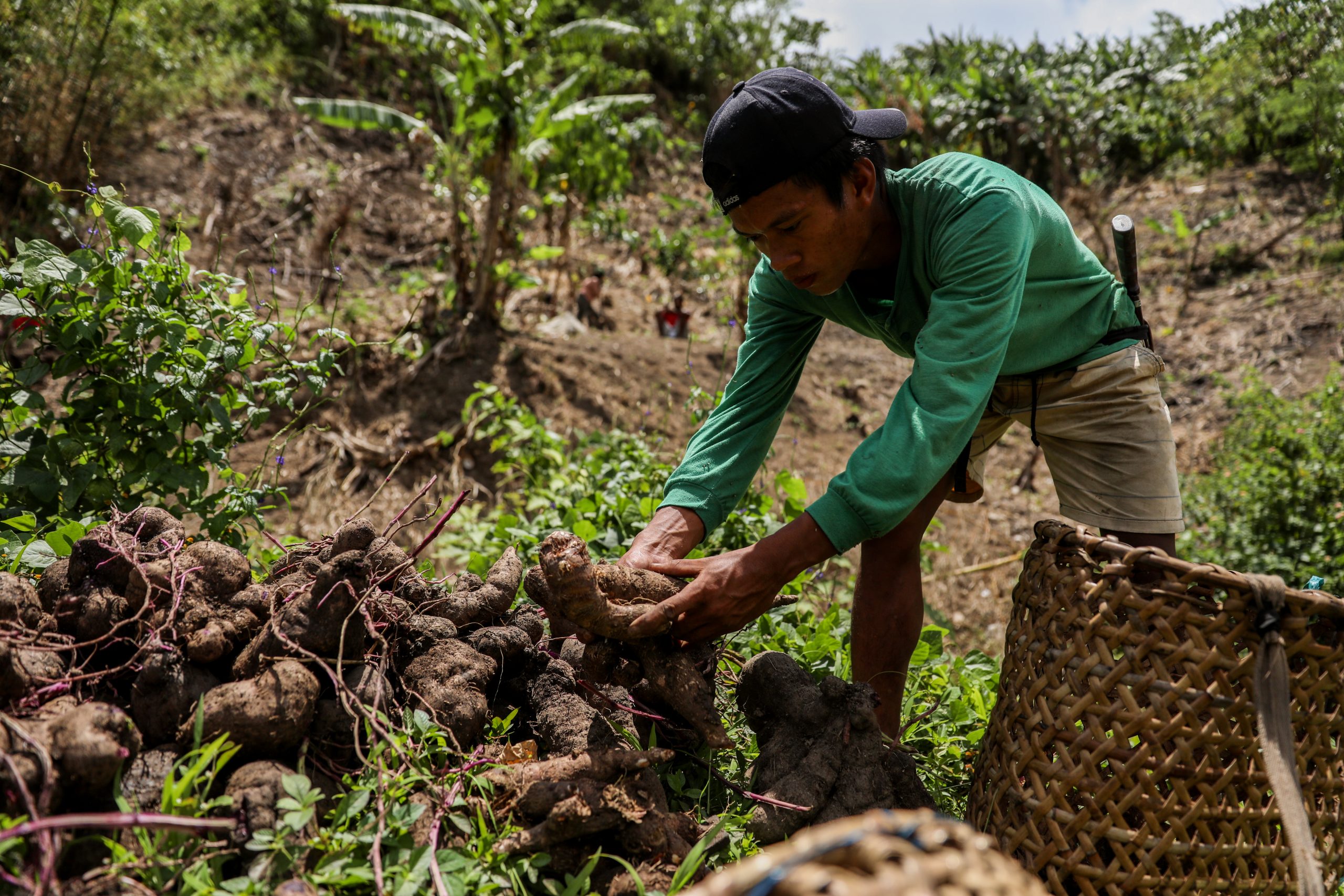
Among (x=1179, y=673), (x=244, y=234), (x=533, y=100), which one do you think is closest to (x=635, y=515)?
(x=1179, y=673)

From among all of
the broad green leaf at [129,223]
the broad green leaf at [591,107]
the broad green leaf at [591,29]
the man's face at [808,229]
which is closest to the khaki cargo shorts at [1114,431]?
the man's face at [808,229]

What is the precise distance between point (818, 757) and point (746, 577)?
19.9 inches

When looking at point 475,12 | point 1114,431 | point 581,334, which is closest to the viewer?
point 1114,431

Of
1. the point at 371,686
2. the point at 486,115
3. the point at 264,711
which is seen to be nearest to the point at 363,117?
the point at 486,115

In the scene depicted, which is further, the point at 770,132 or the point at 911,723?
the point at 911,723

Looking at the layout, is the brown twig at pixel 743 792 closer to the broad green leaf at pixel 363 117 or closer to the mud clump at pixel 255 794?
the mud clump at pixel 255 794

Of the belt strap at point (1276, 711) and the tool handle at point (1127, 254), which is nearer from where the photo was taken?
the belt strap at point (1276, 711)

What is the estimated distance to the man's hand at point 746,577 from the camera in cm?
200

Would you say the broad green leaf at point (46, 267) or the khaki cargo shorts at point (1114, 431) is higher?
the khaki cargo shorts at point (1114, 431)

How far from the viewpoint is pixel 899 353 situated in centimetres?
274

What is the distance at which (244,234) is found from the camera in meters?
7.40

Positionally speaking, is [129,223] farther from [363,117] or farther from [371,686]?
[363,117]

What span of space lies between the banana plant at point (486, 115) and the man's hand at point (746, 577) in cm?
496

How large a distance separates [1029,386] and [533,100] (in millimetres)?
5347
